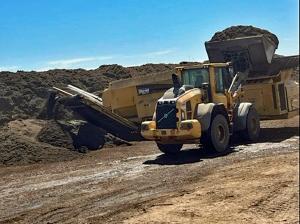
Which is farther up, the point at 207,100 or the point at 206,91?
the point at 206,91

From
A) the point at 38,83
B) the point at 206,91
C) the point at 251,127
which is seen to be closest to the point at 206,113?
the point at 206,91

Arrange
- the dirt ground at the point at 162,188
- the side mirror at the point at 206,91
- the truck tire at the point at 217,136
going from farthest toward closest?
the side mirror at the point at 206,91, the truck tire at the point at 217,136, the dirt ground at the point at 162,188

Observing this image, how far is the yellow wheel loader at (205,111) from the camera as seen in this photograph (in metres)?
11.4

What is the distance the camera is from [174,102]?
11.3 meters

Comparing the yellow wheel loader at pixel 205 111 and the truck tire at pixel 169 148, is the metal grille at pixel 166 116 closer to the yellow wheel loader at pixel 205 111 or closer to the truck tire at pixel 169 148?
the yellow wheel loader at pixel 205 111

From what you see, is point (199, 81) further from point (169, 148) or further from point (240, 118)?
point (169, 148)

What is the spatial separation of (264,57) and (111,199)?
8755 mm

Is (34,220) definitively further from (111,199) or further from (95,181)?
(95,181)

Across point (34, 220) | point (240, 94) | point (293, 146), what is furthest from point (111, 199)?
point (240, 94)

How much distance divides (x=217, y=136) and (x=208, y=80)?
1449 millimetres

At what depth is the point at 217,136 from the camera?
38.8 feet

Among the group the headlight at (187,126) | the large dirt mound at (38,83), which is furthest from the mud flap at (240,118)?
the large dirt mound at (38,83)

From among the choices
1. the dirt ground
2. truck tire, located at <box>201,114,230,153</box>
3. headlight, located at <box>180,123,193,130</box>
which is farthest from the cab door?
headlight, located at <box>180,123,193,130</box>

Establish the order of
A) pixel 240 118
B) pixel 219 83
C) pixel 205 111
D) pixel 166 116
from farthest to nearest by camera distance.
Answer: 1. pixel 240 118
2. pixel 219 83
3. pixel 205 111
4. pixel 166 116
